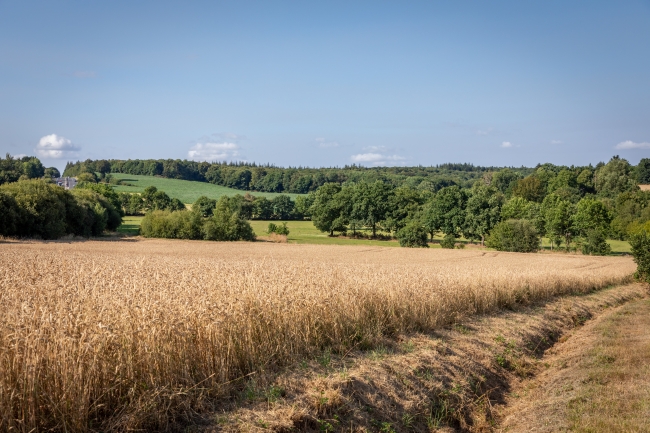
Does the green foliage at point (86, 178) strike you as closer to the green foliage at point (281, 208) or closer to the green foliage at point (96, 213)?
the green foliage at point (281, 208)

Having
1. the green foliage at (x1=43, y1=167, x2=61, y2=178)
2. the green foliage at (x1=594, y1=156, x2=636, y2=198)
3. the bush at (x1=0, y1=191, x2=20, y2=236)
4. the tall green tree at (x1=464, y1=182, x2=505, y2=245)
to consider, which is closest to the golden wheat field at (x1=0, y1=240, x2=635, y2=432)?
the bush at (x1=0, y1=191, x2=20, y2=236)

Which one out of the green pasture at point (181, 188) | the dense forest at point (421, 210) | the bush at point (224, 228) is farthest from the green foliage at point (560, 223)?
the green pasture at point (181, 188)

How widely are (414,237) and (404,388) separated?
6748 cm

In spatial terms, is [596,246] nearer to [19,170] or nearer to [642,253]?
[642,253]

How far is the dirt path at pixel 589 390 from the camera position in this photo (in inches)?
346

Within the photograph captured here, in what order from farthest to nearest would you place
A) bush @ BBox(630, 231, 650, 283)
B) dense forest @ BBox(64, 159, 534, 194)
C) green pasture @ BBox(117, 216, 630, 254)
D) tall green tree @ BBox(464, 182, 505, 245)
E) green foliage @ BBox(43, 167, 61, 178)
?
dense forest @ BBox(64, 159, 534, 194) < green foliage @ BBox(43, 167, 61, 178) < tall green tree @ BBox(464, 182, 505, 245) < green pasture @ BBox(117, 216, 630, 254) < bush @ BBox(630, 231, 650, 283)

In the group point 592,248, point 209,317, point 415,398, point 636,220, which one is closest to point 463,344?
point 415,398

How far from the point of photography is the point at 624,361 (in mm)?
12539

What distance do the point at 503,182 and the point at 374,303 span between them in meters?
154

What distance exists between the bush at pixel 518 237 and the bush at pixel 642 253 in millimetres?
38233

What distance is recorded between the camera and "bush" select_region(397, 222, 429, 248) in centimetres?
7581

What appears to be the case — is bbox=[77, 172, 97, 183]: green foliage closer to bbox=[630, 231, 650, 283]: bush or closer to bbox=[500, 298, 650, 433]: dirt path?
bbox=[630, 231, 650, 283]: bush

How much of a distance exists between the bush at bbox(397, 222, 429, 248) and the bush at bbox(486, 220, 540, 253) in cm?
1116

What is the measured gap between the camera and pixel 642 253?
1291 inches
